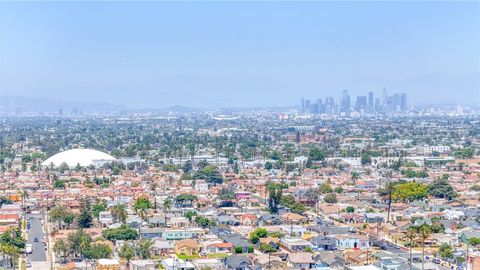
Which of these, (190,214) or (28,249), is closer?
(28,249)

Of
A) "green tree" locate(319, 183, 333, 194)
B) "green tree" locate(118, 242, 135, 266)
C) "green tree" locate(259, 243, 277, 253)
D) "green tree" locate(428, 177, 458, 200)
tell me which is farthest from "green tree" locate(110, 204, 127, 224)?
"green tree" locate(428, 177, 458, 200)

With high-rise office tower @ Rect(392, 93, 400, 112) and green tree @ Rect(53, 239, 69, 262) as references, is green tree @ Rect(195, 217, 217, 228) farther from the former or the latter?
high-rise office tower @ Rect(392, 93, 400, 112)

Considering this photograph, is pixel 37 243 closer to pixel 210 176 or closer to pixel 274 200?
pixel 274 200

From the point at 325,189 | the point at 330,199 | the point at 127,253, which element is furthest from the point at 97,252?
the point at 325,189

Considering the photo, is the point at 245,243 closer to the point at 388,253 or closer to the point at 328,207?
the point at 388,253

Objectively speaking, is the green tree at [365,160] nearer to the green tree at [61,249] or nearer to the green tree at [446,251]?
the green tree at [446,251]

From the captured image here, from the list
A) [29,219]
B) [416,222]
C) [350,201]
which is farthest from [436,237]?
[29,219]

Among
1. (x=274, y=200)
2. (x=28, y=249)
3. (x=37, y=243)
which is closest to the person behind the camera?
(x=28, y=249)
